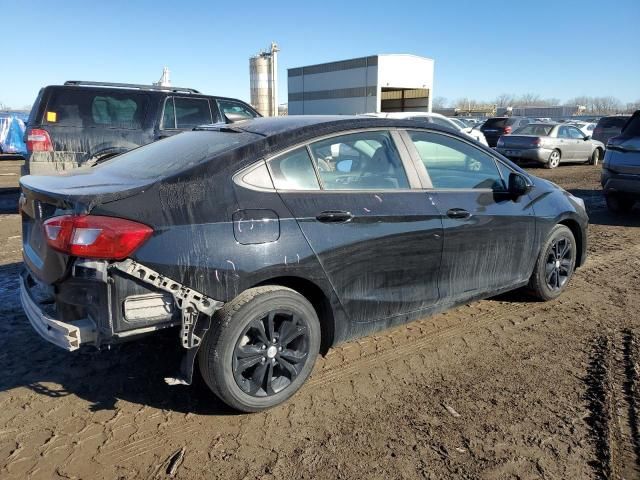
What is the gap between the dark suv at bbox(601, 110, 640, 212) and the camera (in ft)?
27.6

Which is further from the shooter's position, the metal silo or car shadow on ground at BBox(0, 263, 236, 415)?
the metal silo

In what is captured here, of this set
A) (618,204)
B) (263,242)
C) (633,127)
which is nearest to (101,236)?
(263,242)

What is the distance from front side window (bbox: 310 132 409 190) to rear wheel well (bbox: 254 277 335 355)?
0.62 m

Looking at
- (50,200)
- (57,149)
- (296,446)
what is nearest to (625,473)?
(296,446)

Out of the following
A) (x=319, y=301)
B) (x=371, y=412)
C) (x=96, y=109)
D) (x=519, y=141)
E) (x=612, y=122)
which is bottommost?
(x=371, y=412)

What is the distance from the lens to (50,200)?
2.84 meters

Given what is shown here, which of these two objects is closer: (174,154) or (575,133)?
(174,154)

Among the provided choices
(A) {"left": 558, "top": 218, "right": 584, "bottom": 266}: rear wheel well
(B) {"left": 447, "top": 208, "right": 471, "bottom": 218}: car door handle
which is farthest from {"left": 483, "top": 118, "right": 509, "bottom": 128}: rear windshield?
(B) {"left": 447, "top": 208, "right": 471, "bottom": 218}: car door handle

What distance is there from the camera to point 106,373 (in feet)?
11.4

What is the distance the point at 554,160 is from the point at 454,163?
49.2 feet

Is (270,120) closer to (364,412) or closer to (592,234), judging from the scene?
(364,412)

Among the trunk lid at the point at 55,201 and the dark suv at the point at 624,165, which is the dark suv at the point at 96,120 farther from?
the dark suv at the point at 624,165

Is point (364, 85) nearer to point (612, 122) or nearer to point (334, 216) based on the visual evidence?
point (612, 122)

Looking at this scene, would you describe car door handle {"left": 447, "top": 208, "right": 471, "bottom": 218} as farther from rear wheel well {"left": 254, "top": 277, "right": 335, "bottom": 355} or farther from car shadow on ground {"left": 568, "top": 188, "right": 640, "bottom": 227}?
car shadow on ground {"left": 568, "top": 188, "right": 640, "bottom": 227}
